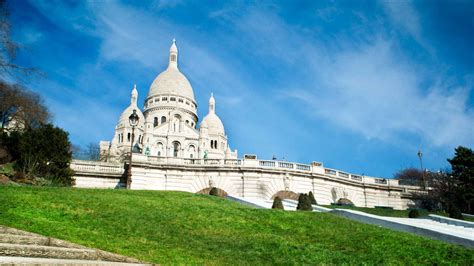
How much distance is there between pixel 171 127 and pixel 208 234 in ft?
222

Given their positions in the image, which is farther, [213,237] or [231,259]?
A: [213,237]

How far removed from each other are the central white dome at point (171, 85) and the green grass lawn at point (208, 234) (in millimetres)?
72999

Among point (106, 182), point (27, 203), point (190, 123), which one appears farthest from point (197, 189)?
point (190, 123)

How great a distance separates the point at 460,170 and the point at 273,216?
30942 mm

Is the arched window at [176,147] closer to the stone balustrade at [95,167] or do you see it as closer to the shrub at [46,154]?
the stone balustrade at [95,167]

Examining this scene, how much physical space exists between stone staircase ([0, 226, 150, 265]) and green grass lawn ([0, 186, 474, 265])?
3.03 ft

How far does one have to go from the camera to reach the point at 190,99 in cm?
9062

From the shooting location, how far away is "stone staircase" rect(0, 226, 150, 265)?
6.08 m

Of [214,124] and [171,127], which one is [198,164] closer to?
[171,127]

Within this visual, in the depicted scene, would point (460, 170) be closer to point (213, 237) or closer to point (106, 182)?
point (106, 182)

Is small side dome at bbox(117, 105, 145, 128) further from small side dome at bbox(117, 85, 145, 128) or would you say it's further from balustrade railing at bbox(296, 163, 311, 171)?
balustrade railing at bbox(296, 163, 311, 171)

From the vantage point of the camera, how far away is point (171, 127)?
7938 centimetres

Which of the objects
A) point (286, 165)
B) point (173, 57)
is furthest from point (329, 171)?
point (173, 57)

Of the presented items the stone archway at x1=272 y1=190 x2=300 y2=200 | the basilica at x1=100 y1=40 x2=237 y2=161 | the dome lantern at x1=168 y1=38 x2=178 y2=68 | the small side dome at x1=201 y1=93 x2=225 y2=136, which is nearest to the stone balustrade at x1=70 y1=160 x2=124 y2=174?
the stone archway at x1=272 y1=190 x2=300 y2=200
